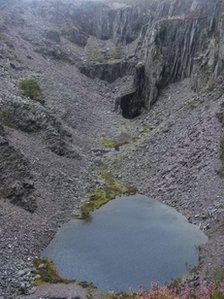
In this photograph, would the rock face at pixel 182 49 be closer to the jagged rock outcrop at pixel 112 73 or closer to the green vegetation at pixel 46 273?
the jagged rock outcrop at pixel 112 73

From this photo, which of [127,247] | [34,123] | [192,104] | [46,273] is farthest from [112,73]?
[46,273]

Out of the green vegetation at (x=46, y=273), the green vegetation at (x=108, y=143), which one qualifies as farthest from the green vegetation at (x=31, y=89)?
the green vegetation at (x=46, y=273)

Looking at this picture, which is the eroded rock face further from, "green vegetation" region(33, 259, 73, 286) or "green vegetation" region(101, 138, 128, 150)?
"green vegetation" region(101, 138, 128, 150)

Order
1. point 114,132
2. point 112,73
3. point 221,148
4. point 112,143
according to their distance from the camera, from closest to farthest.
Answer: point 221,148
point 112,143
point 114,132
point 112,73

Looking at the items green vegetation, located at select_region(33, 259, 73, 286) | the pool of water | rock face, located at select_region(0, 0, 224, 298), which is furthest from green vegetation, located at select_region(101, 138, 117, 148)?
green vegetation, located at select_region(33, 259, 73, 286)

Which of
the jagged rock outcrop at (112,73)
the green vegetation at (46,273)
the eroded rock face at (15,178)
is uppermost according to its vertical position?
the green vegetation at (46,273)

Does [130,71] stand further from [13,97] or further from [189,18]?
[13,97]

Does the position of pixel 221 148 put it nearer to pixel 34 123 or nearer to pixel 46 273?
pixel 34 123
